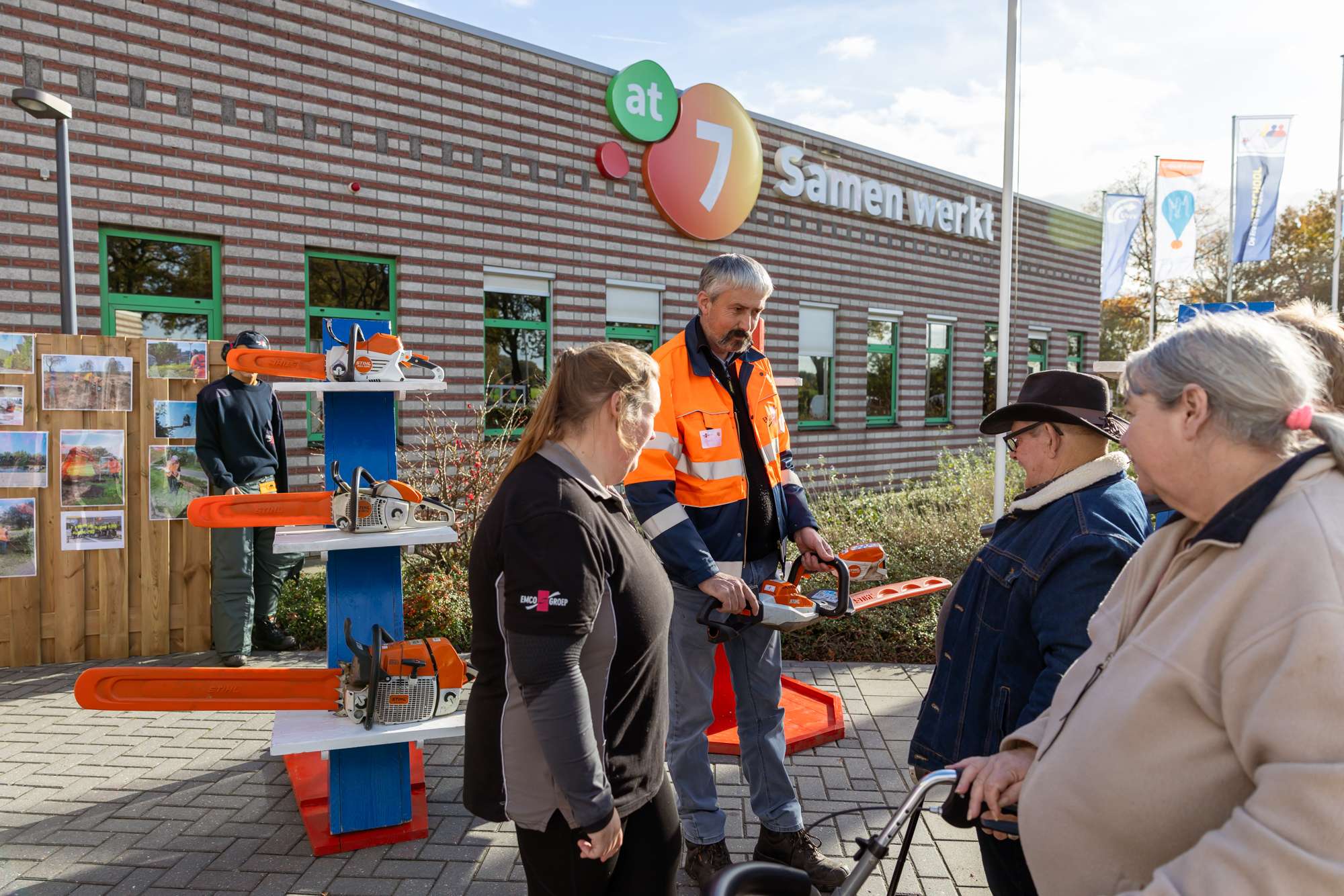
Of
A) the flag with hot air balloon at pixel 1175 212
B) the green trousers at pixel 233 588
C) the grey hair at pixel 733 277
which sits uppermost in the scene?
the flag with hot air balloon at pixel 1175 212

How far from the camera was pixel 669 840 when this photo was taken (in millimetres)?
2182

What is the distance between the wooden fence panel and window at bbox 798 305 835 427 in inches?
336

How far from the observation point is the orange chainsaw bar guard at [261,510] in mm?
3135

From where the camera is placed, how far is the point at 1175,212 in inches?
792

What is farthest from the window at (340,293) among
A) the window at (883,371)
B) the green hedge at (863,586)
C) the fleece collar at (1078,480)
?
the window at (883,371)

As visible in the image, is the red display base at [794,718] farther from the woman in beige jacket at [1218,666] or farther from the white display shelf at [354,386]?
the woman in beige jacket at [1218,666]

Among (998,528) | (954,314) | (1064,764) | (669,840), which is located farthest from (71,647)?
(954,314)

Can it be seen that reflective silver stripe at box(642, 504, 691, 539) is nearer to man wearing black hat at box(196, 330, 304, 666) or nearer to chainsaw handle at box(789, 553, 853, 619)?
chainsaw handle at box(789, 553, 853, 619)

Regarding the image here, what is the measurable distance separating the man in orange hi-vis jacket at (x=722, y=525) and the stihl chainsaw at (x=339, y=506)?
92cm

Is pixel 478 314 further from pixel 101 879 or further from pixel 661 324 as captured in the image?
pixel 101 879

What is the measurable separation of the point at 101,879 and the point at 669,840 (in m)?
2.53

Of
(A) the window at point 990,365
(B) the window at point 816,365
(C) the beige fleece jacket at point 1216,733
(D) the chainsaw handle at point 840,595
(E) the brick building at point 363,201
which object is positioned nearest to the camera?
(C) the beige fleece jacket at point 1216,733

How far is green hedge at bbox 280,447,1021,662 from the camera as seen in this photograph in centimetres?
630

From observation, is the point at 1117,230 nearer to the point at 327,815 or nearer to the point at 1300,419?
the point at 327,815
